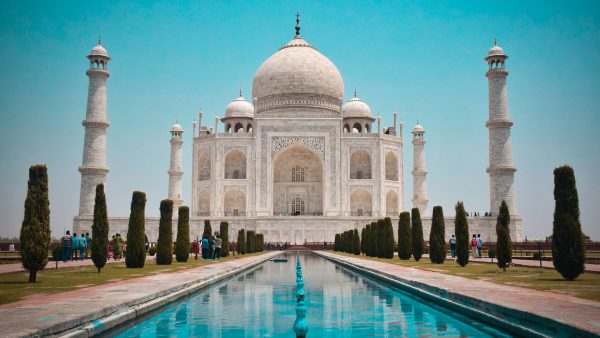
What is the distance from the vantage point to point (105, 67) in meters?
29.4

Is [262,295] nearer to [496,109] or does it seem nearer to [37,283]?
[37,283]

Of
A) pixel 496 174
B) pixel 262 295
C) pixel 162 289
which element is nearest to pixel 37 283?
pixel 162 289

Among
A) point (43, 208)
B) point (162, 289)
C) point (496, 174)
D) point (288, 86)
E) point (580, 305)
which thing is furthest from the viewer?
point (288, 86)

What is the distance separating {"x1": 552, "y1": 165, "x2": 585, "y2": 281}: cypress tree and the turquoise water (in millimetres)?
2586

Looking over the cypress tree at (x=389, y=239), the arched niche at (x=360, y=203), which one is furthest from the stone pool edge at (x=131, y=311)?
the arched niche at (x=360, y=203)

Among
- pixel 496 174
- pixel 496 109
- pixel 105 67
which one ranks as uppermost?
pixel 105 67

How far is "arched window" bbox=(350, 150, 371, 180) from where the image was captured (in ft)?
118

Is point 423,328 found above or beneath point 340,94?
beneath

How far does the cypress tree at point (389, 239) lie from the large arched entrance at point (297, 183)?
17.7 m

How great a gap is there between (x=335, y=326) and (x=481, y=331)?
3.90 ft

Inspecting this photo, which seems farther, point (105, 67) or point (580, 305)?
point (105, 67)

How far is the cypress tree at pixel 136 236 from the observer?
1191 centimetres

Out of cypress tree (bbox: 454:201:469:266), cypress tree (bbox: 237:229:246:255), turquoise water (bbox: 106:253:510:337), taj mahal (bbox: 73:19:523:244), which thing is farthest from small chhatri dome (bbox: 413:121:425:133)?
turquoise water (bbox: 106:253:510:337)

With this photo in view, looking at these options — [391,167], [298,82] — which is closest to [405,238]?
[391,167]
